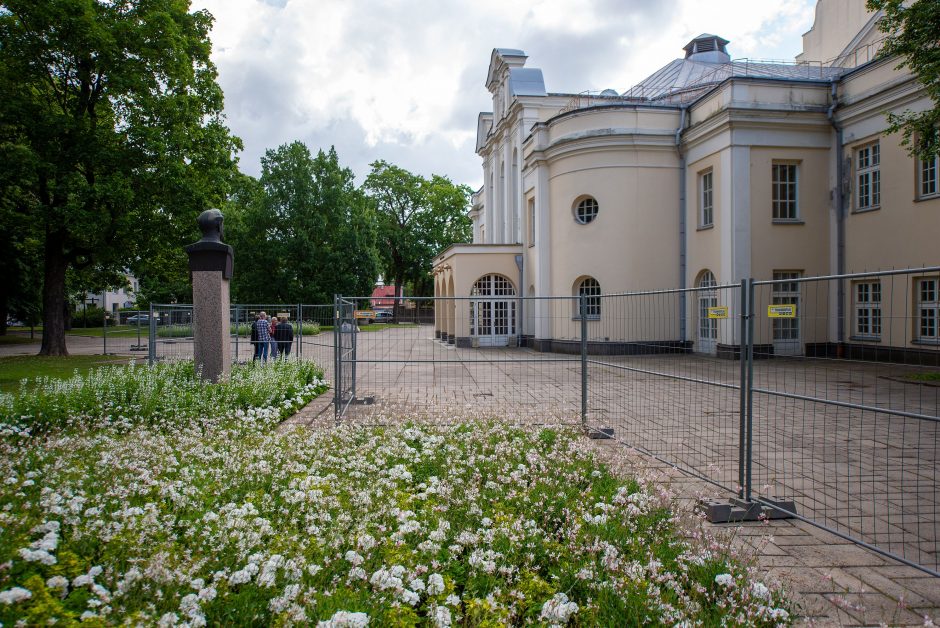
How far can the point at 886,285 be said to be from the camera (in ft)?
14.7

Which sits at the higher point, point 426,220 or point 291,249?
point 426,220

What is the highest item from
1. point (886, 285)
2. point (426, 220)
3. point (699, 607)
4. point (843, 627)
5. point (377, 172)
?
point (377, 172)

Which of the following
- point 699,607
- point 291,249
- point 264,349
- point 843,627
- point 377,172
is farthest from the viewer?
point 377,172

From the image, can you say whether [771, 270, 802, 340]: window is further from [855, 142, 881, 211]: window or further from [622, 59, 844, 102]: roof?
[622, 59, 844, 102]: roof

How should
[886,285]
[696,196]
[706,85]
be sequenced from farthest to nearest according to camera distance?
1. [706,85]
2. [696,196]
3. [886,285]

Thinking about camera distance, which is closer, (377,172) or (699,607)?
(699,607)

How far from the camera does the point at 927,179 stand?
1698cm

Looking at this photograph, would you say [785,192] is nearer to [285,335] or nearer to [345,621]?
[285,335]

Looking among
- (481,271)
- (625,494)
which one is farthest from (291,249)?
(625,494)

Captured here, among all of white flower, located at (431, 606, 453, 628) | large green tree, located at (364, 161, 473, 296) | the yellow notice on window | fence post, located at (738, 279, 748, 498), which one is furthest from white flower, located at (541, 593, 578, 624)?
large green tree, located at (364, 161, 473, 296)

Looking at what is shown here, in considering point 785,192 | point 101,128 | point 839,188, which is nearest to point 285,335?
point 101,128

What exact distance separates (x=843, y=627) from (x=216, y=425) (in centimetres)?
673

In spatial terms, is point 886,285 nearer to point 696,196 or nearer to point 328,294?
point 696,196

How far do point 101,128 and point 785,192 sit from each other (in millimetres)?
22435
